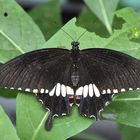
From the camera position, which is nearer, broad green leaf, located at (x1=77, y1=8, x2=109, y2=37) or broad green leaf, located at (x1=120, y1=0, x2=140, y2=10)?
Result: broad green leaf, located at (x1=77, y1=8, x2=109, y2=37)

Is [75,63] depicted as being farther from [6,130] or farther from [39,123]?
[6,130]

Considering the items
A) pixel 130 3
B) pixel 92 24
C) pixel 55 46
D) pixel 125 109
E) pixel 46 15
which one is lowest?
pixel 125 109

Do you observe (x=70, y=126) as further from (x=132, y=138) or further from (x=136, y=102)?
(x=132, y=138)

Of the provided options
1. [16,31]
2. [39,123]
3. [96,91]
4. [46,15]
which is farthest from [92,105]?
[46,15]

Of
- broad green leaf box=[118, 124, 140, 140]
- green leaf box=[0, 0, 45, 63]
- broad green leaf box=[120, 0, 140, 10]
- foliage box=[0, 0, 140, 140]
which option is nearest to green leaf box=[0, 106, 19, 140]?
foliage box=[0, 0, 140, 140]

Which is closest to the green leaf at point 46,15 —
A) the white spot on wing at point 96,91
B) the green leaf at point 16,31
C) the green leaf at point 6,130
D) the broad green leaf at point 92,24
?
the broad green leaf at point 92,24

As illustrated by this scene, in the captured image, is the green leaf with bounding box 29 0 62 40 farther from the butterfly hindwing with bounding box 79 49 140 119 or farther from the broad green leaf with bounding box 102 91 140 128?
the broad green leaf with bounding box 102 91 140 128
